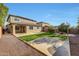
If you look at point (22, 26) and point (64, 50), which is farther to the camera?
point (22, 26)

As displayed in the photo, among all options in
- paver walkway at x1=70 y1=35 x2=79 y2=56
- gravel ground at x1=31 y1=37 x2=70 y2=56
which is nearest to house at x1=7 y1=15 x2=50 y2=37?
gravel ground at x1=31 y1=37 x2=70 y2=56

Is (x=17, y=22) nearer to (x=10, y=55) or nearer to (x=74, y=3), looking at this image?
(x=10, y=55)

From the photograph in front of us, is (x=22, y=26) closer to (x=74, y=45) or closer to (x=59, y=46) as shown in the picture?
(x=59, y=46)

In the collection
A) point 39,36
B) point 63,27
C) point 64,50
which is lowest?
point 64,50

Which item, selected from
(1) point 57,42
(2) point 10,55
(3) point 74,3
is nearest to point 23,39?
(2) point 10,55

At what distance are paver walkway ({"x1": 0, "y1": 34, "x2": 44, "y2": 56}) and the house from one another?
0.13 metres

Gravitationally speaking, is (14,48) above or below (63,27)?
below

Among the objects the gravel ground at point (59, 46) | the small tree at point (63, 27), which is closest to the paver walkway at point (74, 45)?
the gravel ground at point (59, 46)

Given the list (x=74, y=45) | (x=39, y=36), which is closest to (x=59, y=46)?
(x=74, y=45)

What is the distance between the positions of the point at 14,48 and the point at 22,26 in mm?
407

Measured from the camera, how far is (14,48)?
3.25m

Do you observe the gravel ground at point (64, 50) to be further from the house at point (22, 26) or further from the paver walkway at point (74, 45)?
the house at point (22, 26)

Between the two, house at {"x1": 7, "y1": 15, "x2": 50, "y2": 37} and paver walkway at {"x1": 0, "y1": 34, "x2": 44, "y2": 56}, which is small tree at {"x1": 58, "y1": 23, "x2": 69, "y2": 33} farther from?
paver walkway at {"x1": 0, "y1": 34, "x2": 44, "y2": 56}

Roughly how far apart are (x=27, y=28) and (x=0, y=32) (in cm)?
48
